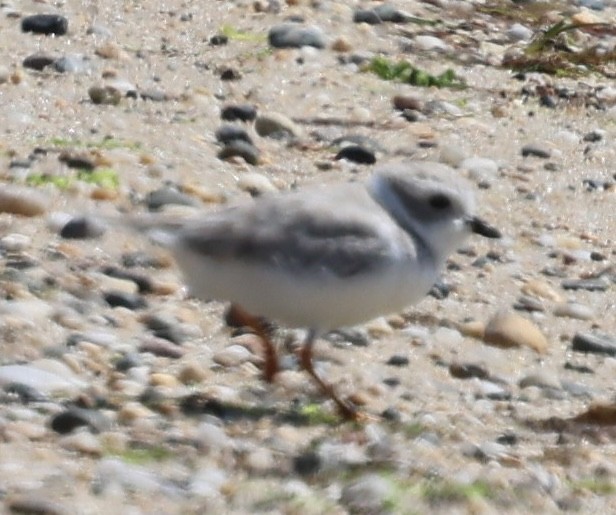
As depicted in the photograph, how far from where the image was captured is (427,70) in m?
9.10

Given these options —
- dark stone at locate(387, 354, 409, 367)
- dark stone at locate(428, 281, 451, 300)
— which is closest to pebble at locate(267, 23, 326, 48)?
dark stone at locate(428, 281, 451, 300)

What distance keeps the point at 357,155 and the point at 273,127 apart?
1.44ft

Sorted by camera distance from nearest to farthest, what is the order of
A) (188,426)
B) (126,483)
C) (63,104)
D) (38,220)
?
(126,483), (188,426), (38,220), (63,104)

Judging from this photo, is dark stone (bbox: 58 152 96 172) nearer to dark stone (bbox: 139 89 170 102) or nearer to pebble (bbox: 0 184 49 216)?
pebble (bbox: 0 184 49 216)

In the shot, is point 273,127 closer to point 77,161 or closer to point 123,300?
point 77,161

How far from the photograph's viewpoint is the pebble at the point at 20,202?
6141 mm

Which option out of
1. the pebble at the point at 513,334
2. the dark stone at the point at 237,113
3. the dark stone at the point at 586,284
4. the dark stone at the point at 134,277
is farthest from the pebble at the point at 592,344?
the dark stone at the point at 237,113

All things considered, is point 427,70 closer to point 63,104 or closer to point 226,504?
point 63,104

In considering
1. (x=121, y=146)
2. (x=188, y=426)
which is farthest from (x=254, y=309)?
(x=121, y=146)

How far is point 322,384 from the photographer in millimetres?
Result: 5023

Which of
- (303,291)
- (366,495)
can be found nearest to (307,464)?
(366,495)

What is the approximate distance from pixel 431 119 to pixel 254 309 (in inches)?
144

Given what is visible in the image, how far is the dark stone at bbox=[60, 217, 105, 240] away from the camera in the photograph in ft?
19.8

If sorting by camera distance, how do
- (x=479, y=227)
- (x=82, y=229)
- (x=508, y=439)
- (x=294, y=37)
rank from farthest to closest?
1. (x=294, y=37)
2. (x=82, y=229)
3. (x=479, y=227)
4. (x=508, y=439)
